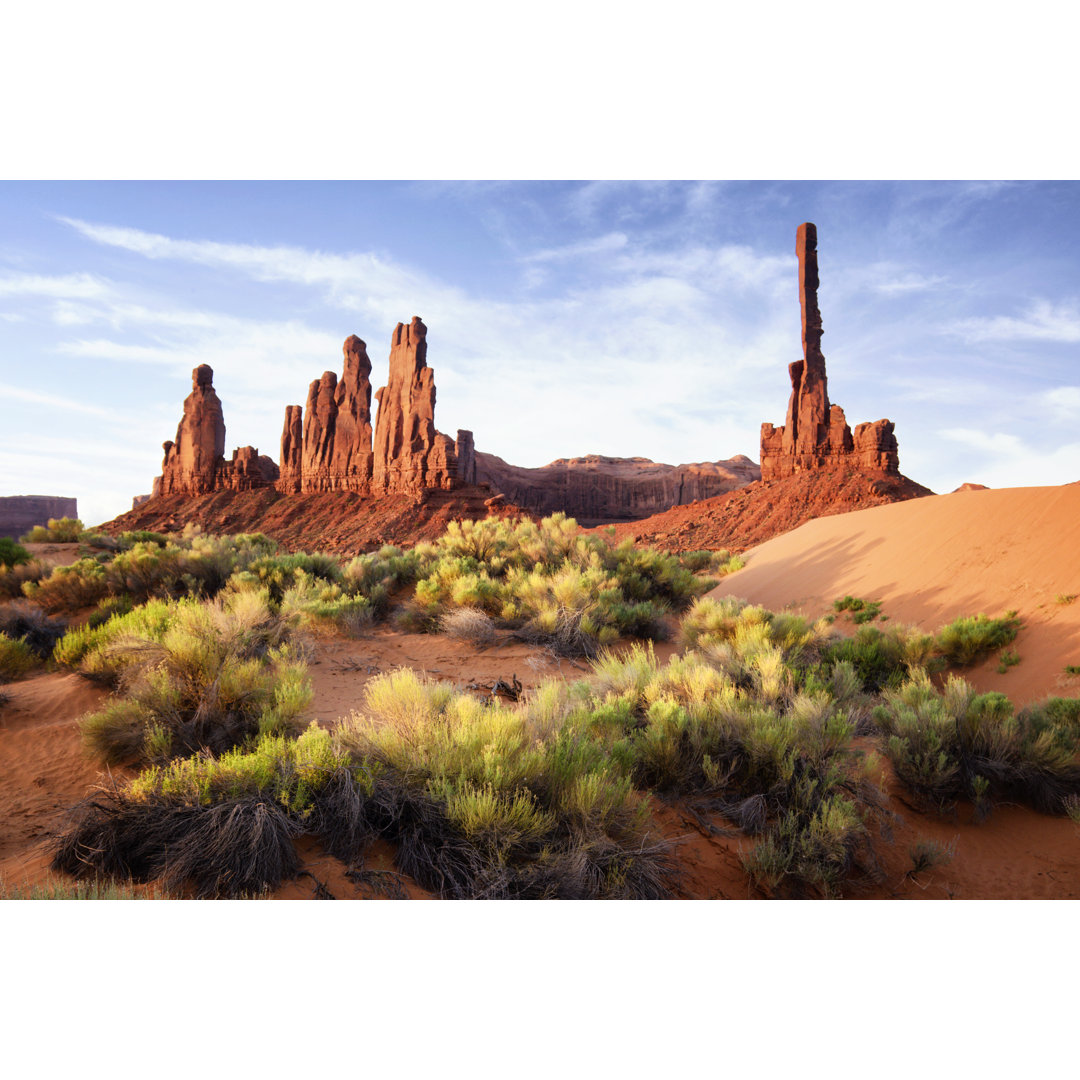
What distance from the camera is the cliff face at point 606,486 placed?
91.7 meters

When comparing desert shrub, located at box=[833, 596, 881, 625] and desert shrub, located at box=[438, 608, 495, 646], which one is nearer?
desert shrub, located at box=[438, 608, 495, 646]

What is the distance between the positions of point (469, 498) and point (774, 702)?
5090 cm

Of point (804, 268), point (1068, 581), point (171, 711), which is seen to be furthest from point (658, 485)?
point (171, 711)

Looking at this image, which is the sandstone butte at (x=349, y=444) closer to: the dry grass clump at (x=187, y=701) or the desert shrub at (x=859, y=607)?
the desert shrub at (x=859, y=607)

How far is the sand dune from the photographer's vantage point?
314 inches

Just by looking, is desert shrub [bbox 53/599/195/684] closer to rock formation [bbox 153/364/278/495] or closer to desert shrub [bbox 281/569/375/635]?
desert shrub [bbox 281/569/375/635]

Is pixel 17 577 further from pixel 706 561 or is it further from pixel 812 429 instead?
pixel 812 429

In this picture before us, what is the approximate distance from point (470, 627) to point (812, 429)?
50508 millimetres

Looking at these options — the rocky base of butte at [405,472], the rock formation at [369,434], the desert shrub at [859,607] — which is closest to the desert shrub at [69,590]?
the desert shrub at [859,607]

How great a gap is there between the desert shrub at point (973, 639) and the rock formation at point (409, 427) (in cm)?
5100

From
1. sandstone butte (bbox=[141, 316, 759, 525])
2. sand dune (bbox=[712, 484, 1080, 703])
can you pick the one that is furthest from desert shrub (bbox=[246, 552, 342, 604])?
sandstone butte (bbox=[141, 316, 759, 525])

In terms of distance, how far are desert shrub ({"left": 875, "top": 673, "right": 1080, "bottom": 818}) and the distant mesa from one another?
7591cm

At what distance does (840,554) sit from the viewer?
14.5 metres

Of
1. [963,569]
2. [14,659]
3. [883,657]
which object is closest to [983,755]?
[883,657]
